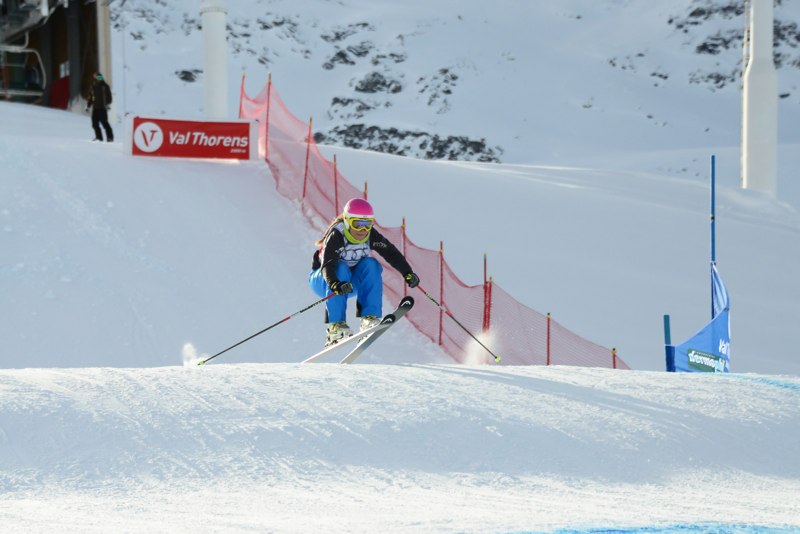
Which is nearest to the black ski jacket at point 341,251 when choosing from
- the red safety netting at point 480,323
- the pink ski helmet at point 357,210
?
the pink ski helmet at point 357,210

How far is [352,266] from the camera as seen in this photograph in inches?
351

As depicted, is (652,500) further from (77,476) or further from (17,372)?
(17,372)

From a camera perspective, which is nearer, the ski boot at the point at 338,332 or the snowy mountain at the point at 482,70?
the ski boot at the point at 338,332

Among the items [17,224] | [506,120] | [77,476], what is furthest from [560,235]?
[506,120]

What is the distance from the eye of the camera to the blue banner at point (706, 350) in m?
9.47

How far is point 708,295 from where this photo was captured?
1484 centimetres

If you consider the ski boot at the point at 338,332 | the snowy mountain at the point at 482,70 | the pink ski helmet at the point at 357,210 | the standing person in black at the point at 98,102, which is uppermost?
the snowy mountain at the point at 482,70

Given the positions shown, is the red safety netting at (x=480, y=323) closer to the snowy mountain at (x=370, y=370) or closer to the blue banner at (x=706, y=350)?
the snowy mountain at (x=370, y=370)

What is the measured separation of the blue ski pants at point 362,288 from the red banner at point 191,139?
30.2 ft

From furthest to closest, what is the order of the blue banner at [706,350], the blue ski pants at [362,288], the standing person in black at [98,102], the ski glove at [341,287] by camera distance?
1. the standing person in black at [98,102]
2. the blue banner at [706,350]
3. the blue ski pants at [362,288]
4. the ski glove at [341,287]

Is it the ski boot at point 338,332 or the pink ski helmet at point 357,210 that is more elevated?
the pink ski helmet at point 357,210

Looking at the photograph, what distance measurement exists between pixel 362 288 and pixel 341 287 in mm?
341

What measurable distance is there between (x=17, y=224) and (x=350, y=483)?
9.62m

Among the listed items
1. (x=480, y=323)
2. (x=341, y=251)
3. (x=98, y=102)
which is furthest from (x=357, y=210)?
(x=98, y=102)
